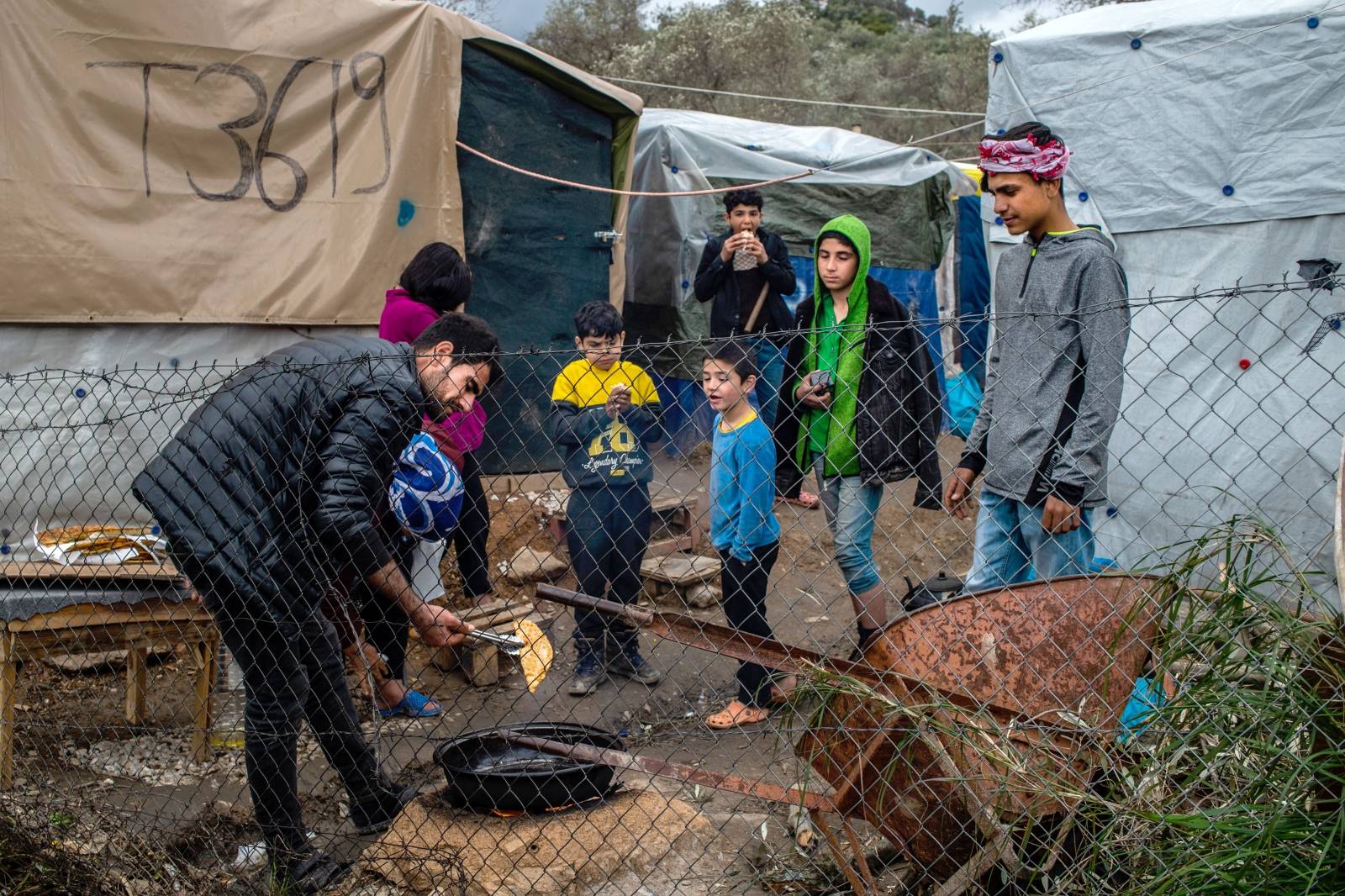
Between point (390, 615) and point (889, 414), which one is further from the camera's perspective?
point (889, 414)

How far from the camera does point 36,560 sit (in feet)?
14.1

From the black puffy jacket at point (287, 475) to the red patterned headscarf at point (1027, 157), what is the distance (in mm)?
1888

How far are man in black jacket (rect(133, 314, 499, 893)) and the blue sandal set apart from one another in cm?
77

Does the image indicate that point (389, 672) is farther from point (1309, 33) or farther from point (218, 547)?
point (1309, 33)

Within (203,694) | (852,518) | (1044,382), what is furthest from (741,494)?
(203,694)

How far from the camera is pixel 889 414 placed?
4266 mm

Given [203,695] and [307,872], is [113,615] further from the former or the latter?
[307,872]

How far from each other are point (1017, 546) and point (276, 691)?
221cm

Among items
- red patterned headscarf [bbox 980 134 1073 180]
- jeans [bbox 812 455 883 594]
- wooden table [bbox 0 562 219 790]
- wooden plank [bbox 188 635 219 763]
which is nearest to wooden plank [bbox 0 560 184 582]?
wooden table [bbox 0 562 219 790]

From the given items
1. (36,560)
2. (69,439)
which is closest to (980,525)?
(36,560)

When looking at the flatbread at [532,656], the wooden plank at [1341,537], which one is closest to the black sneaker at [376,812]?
the flatbread at [532,656]

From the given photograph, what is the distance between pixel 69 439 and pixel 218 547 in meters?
2.65

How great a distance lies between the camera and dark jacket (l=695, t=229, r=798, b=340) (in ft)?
21.0

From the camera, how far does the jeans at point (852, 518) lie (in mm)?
4199
